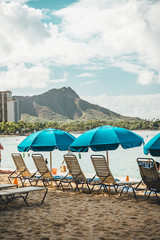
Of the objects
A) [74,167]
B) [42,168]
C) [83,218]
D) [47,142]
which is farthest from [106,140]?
[83,218]

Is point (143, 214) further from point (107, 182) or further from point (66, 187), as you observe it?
point (66, 187)

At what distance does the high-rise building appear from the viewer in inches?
6934

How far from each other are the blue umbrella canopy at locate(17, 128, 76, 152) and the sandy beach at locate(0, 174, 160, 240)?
1.73 meters

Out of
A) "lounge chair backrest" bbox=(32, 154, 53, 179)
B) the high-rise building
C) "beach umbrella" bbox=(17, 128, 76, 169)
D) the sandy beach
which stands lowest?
the sandy beach

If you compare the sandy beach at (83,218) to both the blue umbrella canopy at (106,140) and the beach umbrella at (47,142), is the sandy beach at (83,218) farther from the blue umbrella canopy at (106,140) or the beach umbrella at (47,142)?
the beach umbrella at (47,142)

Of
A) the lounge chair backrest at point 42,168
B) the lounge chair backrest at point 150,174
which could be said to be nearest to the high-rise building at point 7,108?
the lounge chair backrest at point 42,168

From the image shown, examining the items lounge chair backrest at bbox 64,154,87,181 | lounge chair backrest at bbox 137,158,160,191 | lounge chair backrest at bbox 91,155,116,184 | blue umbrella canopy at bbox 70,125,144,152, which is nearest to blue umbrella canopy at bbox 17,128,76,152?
lounge chair backrest at bbox 64,154,87,181

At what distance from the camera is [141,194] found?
23.7ft

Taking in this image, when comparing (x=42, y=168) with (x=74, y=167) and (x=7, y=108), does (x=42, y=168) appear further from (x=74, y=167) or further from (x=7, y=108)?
(x=7, y=108)

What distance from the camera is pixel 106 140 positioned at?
7.18 metres

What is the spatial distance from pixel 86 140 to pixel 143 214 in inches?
99.3

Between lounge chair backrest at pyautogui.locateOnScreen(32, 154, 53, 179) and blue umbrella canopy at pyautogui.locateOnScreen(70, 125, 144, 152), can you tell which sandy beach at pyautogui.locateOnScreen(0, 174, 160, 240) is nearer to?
blue umbrella canopy at pyautogui.locateOnScreen(70, 125, 144, 152)

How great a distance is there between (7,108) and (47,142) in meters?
174

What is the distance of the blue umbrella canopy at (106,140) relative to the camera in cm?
712
